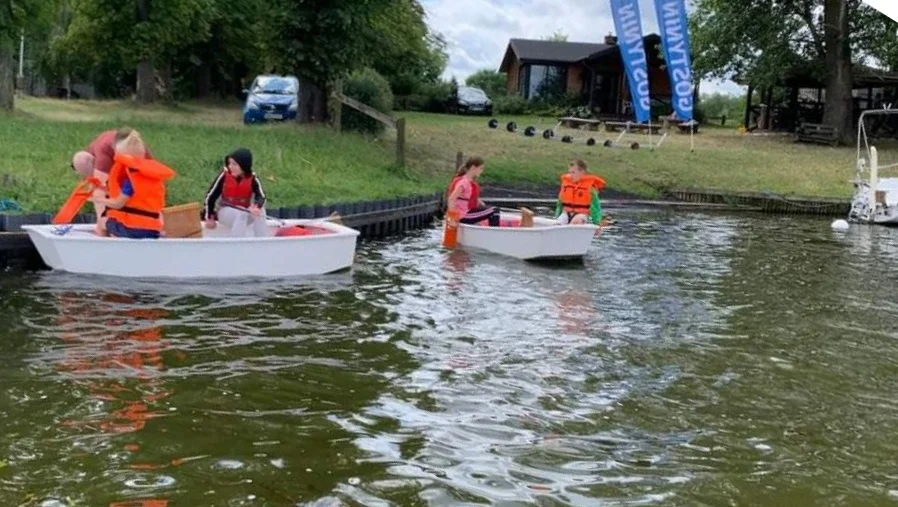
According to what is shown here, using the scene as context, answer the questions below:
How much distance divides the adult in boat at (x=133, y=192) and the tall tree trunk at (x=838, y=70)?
93.7ft

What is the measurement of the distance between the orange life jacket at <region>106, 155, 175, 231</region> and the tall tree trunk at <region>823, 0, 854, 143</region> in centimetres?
2853

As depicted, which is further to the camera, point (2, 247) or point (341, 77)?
point (341, 77)

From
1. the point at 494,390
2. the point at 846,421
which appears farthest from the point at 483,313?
the point at 846,421

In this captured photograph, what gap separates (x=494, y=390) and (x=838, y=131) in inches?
1171

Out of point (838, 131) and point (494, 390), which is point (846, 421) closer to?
point (494, 390)

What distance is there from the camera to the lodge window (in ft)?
167

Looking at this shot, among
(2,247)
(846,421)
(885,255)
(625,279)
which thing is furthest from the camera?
(885,255)

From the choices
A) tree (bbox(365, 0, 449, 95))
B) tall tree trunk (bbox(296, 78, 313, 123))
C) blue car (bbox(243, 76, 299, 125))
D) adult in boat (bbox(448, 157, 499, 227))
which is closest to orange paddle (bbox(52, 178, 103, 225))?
adult in boat (bbox(448, 157, 499, 227))

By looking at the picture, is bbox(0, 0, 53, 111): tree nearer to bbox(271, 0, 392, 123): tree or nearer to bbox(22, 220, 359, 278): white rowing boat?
bbox(271, 0, 392, 123): tree

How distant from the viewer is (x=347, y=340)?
323 inches

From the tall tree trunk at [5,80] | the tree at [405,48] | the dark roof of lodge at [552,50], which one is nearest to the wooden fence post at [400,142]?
the tree at [405,48]

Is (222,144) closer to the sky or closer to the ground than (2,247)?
closer to the sky

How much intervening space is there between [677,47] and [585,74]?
23.0 metres

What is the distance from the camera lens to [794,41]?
3434 centimetres
